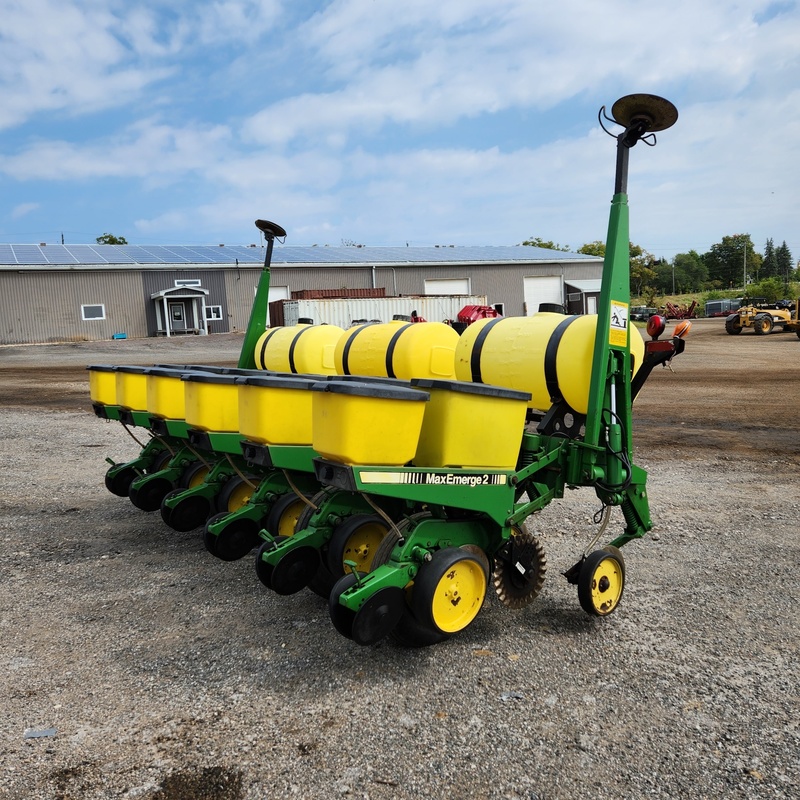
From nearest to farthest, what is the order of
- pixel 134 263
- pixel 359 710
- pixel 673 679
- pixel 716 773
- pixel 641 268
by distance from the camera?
pixel 716 773, pixel 359 710, pixel 673 679, pixel 134 263, pixel 641 268

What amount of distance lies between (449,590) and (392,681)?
18.5 inches

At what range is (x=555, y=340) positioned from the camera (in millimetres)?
3902

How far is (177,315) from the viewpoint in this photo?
34594mm

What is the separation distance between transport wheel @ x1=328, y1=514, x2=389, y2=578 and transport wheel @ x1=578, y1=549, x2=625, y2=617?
3.40ft

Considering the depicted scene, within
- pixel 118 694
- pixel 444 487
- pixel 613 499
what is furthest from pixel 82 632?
pixel 613 499

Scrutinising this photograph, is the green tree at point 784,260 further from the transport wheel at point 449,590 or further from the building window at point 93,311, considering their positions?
the transport wheel at point 449,590

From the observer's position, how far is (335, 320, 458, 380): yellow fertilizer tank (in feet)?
15.2

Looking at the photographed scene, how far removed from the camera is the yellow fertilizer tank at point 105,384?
5.58 m

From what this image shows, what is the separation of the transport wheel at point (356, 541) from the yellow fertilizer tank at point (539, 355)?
107cm

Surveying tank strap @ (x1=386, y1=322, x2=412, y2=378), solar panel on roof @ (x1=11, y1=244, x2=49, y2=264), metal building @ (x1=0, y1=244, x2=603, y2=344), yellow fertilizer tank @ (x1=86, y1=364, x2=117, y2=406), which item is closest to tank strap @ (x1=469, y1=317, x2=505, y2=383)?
tank strap @ (x1=386, y1=322, x2=412, y2=378)

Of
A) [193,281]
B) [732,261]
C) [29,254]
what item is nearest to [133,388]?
→ [193,281]

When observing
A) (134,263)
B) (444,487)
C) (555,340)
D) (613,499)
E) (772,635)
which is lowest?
(772,635)

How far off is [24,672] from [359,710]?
63.1 inches

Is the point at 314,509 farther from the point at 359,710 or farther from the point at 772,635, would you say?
the point at 772,635
